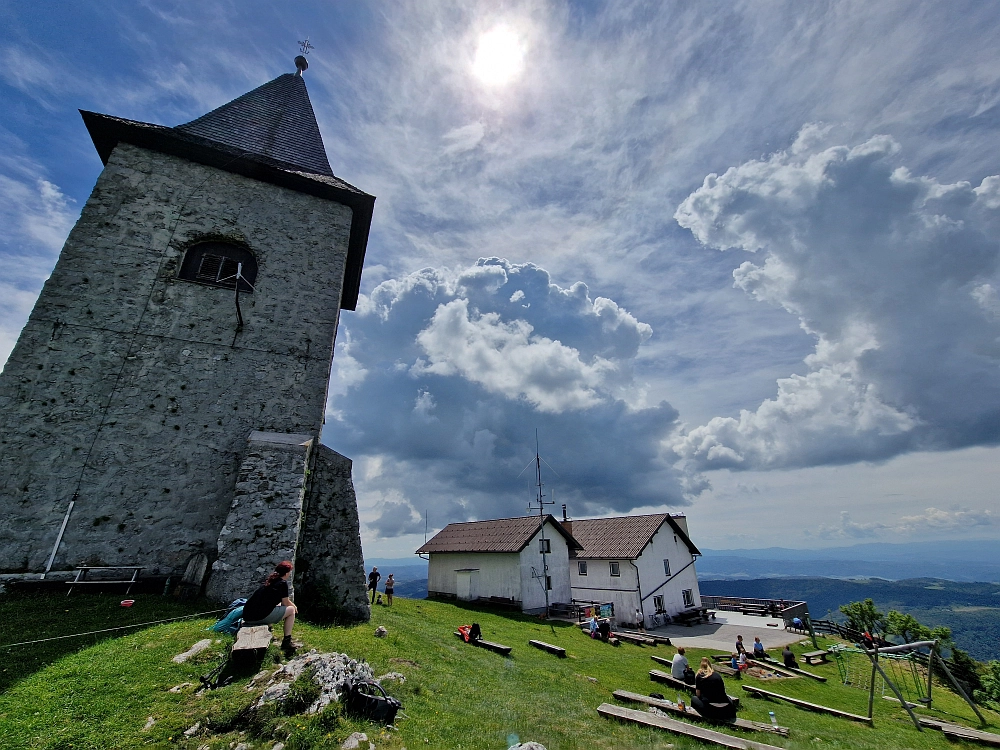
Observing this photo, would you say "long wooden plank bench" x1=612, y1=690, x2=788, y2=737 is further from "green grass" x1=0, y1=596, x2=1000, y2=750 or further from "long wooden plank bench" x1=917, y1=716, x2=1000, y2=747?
"long wooden plank bench" x1=917, y1=716, x2=1000, y2=747

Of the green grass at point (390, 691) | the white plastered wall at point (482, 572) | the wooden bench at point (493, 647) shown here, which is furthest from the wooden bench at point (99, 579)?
the white plastered wall at point (482, 572)

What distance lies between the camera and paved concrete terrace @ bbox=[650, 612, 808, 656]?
25188 millimetres

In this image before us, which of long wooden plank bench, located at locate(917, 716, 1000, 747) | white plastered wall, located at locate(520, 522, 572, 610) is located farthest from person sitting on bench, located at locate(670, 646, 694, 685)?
white plastered wall, located at locate(520, 522, 572, 610)

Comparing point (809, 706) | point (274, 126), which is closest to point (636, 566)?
point (809, 706)

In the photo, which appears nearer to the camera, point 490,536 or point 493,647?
point 493,647

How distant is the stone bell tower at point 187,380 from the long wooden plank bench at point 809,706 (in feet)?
46.5

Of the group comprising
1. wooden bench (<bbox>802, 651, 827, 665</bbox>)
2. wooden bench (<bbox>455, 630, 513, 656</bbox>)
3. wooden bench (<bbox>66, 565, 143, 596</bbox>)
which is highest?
Answer: wooden bench (<bbox>66, 565, 143, 596</bbox>)

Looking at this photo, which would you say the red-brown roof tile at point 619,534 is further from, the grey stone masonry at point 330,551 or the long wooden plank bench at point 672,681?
the grey stone masonry at point 330,551

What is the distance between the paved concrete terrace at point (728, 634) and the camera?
25188 mm

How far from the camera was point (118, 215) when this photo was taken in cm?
1202

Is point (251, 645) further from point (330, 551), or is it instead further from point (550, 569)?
point (550, 569)

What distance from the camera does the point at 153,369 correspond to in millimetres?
11039

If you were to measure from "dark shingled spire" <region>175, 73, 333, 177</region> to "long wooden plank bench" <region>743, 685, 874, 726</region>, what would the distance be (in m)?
24.0

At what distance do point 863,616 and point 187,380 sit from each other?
51.9 meters
